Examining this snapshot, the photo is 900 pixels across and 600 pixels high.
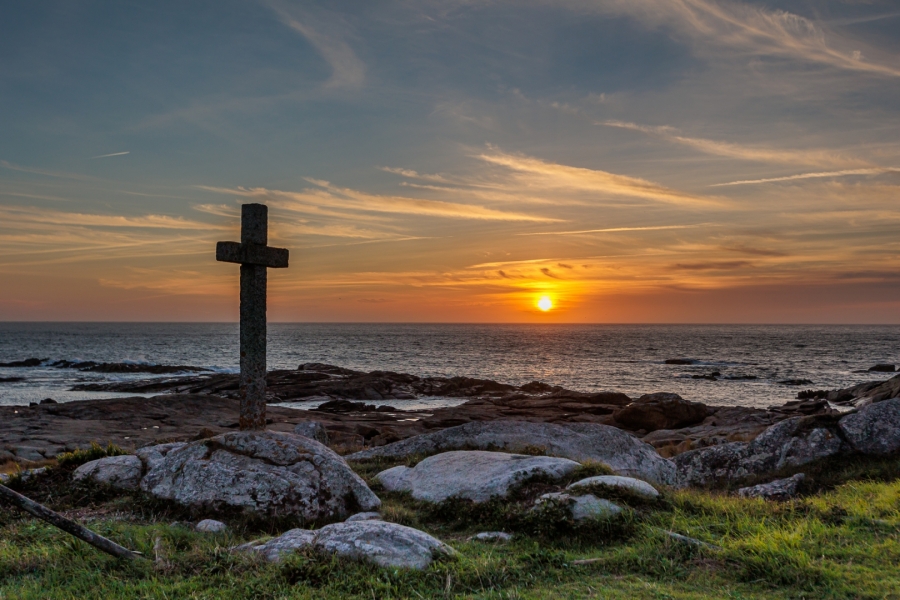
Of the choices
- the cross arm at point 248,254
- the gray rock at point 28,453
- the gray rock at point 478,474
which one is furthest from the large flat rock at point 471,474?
the gray rock at point 28,453

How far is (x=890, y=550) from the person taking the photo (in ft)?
21.1

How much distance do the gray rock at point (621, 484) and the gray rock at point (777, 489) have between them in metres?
2.83

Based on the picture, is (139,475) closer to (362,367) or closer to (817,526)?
(817,526)

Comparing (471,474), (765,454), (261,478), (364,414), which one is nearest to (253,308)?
(261,478)

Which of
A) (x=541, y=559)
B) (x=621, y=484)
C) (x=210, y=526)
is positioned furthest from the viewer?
(x=621, y=484)

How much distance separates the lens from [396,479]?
10.5m

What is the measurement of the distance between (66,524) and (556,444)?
9.64 m

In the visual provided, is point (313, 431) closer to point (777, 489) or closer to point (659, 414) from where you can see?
point (777, 489)

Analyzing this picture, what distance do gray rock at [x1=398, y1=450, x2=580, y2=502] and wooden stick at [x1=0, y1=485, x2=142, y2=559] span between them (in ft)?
14.0

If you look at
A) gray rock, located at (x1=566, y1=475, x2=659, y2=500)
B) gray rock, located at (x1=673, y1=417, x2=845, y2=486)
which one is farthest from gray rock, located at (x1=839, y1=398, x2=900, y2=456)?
gray rock, located at (x1=566, y1=475, x2=659, y2=500)

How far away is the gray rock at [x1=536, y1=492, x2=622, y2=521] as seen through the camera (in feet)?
24.4

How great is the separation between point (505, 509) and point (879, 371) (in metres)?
80.1

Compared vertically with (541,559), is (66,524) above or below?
above

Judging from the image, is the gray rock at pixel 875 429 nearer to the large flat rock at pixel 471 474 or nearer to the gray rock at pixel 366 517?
the large flat rock at pixel 471 474
